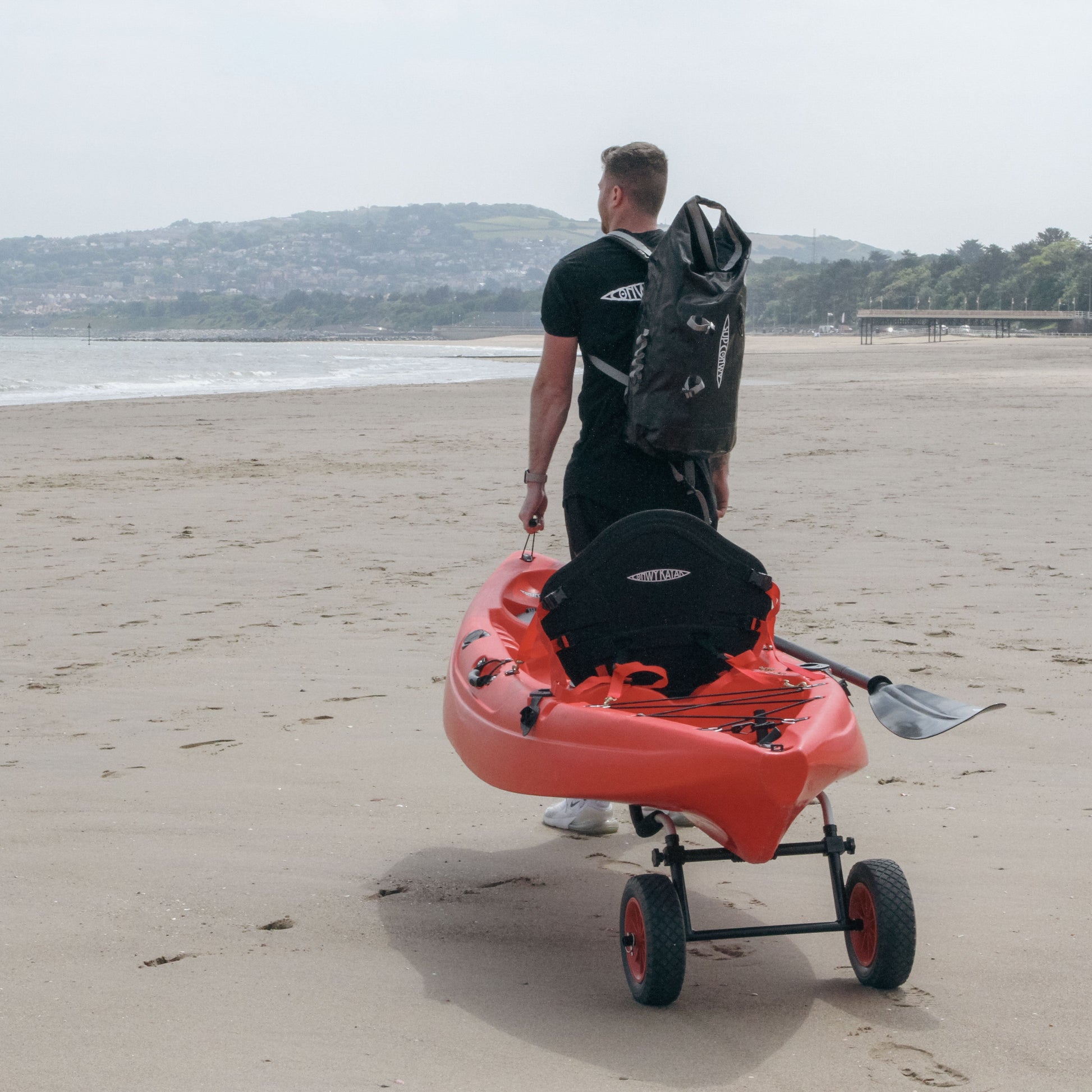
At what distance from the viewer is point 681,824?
332 cm

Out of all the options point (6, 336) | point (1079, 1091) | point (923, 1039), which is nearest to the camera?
point (1079, 1091)

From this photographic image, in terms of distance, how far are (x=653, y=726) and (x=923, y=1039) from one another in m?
0.74

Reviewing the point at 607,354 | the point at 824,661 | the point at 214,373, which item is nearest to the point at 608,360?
the point at 607,354

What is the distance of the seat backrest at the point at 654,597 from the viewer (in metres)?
2.64

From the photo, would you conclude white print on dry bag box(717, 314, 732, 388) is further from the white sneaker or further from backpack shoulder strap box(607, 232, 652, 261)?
the white sneaker

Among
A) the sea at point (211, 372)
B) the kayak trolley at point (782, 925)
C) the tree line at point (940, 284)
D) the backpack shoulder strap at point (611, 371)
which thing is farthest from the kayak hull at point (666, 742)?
the tree line at point (940, 284)

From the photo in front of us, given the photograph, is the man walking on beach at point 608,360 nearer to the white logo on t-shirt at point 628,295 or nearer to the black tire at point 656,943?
the white logo on t-shirt at point 628,295

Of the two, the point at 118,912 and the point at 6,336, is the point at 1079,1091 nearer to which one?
the point at 118,912

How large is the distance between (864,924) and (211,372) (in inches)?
1570

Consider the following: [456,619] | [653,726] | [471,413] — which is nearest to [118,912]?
[653,726]

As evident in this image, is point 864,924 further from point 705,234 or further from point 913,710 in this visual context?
point 705,234

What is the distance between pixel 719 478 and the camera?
3121 mm

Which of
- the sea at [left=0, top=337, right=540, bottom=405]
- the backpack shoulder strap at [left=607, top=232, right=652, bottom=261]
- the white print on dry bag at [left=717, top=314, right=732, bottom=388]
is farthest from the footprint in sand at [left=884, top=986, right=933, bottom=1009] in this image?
the sea at [left=0, top=337, right=540, bottom=405]

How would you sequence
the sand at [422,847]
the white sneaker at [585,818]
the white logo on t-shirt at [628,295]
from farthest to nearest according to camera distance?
the white sneaker at [585,818], the white logo on t-shirt at [628,295], the sand at [422,847]
